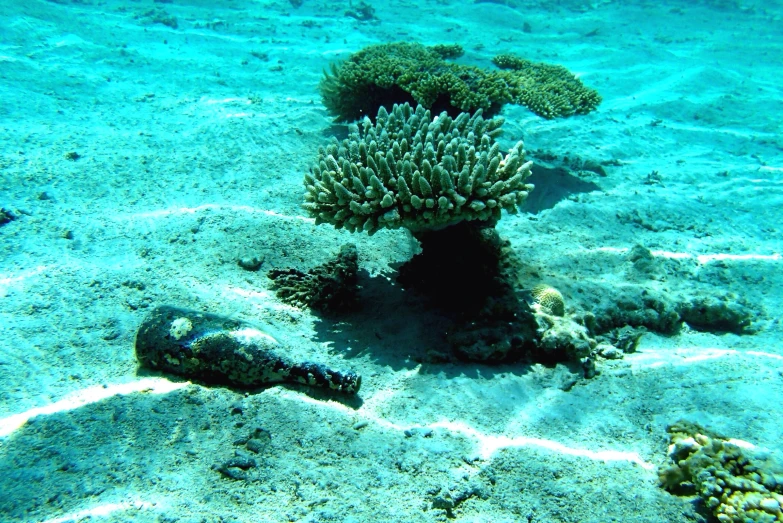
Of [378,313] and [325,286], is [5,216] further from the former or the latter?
[378,313]

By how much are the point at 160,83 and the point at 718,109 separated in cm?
1273

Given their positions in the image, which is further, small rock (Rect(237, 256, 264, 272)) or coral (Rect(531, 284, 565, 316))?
small rock (Rect(237, 256, 264, 272))

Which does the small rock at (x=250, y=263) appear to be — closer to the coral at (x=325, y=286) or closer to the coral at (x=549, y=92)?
the coral at (x=325, y=286)

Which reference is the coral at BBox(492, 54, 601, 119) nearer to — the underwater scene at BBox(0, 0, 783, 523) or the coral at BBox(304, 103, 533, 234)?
the underwater scene at BBox(0, 0, 783, 523)

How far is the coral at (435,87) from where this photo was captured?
6.30m

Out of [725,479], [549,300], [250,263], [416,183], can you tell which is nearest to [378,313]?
[416,183]

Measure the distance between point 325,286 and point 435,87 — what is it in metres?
3.84

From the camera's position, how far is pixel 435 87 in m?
6.26

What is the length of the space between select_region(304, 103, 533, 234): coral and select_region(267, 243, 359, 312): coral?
1.63 feet

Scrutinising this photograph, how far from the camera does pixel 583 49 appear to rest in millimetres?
15109

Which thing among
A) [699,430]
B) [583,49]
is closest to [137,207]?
[699,430]

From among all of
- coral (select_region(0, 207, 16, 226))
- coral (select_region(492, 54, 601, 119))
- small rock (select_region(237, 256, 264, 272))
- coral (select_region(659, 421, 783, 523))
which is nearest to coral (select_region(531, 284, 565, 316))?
coral (select_region(659, 421, 783, 523))

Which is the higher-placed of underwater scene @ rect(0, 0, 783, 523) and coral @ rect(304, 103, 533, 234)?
coral @ rect(304, 103, 533, 234)

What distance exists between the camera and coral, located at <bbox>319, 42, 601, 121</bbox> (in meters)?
6.30
